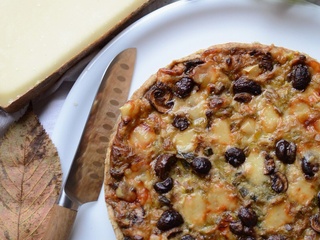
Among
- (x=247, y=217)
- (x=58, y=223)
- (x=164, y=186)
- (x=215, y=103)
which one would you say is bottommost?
(x=58, y=223)

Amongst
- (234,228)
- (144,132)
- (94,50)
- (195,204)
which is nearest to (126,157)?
(144,132)

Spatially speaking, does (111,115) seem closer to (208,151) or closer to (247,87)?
(208,151)

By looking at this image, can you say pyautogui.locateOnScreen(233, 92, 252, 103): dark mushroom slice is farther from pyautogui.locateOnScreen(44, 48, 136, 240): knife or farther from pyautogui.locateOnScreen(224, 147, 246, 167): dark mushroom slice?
pyautogui.locateOnScreen(44, 48, 136, 240): knife

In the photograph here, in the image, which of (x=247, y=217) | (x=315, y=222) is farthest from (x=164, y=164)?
(x=315, y=222)

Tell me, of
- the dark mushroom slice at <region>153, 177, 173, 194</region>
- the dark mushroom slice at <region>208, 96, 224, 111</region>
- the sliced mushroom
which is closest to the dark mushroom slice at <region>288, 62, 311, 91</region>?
the dark mushroom slice at <region>208, 96, 224, 111</region>

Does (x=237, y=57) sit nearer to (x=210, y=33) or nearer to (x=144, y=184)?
(x=210, y=33)

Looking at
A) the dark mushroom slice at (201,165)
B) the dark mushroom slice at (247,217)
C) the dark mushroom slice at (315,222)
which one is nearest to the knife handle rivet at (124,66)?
the dark mushroom slice at (201,165)

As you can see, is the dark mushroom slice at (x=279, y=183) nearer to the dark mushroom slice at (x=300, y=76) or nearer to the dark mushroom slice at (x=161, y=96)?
the dark mushroom slice at (x=300, y=76)
